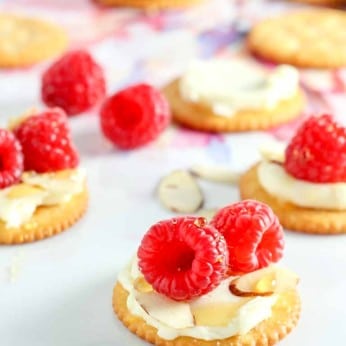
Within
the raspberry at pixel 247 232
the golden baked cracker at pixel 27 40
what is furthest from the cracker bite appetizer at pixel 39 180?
the golden baked cracker at pixel 27 40

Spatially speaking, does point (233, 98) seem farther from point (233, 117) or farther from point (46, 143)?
point (46, 143)

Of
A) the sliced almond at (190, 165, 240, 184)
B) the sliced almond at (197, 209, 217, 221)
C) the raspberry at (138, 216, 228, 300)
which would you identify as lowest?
the sliced almond at (197, 209, 217, 221)

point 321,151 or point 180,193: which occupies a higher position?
point 321,151

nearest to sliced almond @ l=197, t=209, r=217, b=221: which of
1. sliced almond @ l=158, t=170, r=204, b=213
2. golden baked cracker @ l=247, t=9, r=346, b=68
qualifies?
sliced almond @ l=158, t=170, r=204, b=213

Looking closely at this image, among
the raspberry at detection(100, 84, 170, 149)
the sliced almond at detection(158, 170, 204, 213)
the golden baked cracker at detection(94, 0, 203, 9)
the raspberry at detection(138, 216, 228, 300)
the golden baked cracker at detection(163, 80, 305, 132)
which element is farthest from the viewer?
the golden baked cracker at detection(94, 0, 203, 9)

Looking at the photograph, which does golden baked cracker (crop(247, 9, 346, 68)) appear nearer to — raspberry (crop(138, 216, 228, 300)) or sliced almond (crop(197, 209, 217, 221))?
sliced almond (crop(197, 209, 217, 221))

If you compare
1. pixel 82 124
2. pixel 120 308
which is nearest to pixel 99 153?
pixel 82 124

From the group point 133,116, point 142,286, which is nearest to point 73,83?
point 133,116
